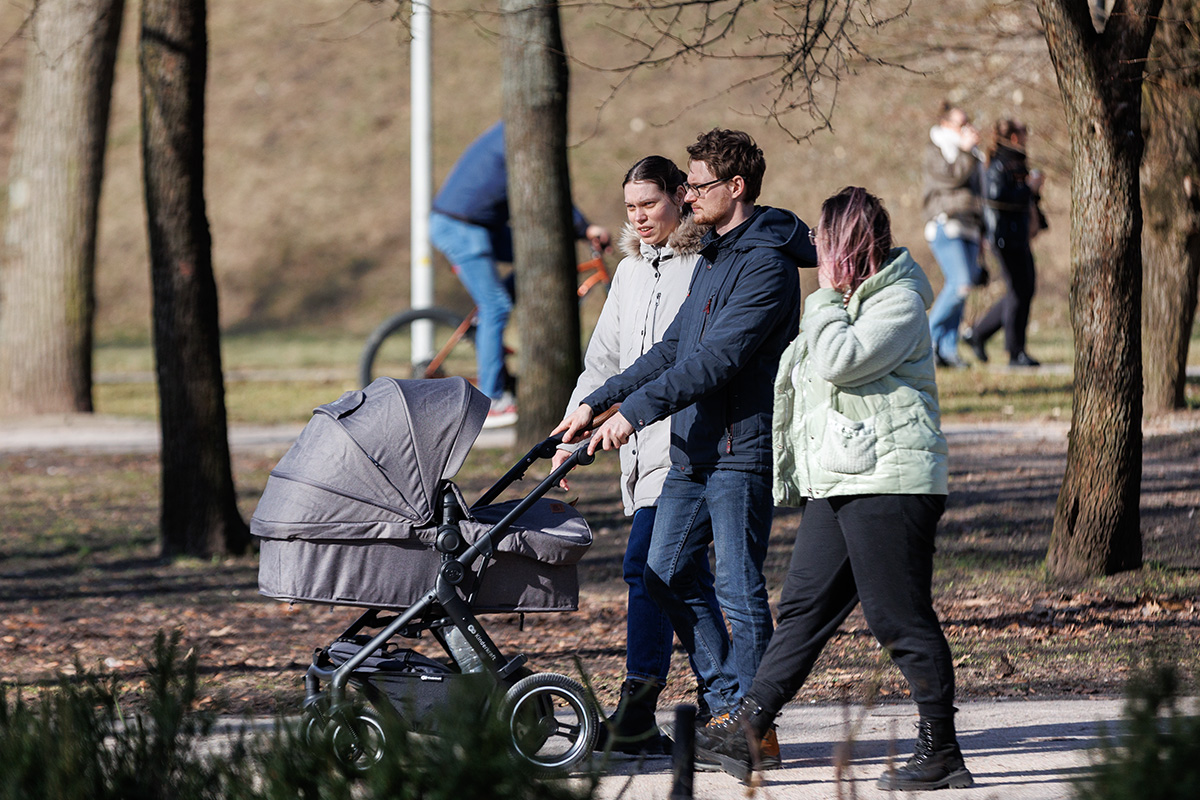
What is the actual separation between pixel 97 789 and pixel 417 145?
13.0m

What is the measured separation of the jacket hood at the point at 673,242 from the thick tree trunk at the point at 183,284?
3750 mm

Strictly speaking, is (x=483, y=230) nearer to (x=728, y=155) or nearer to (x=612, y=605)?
(x=612, y=605)

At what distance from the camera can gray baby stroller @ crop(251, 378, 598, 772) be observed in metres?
4.09

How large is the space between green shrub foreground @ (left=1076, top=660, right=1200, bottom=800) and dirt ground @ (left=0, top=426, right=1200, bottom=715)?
148 cm

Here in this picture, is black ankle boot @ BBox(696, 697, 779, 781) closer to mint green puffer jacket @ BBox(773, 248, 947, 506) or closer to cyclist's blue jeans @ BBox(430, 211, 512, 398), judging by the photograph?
mint green puffer jacket @ BBox(773, 248, 947, 506)

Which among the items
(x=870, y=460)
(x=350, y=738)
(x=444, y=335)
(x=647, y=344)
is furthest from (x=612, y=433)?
(x=444, y=335)

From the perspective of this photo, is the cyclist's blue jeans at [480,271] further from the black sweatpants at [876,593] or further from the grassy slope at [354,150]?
the grassy slope at [354,150]

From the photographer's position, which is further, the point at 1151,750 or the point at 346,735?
the point at 346,735

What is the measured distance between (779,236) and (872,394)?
621 mm

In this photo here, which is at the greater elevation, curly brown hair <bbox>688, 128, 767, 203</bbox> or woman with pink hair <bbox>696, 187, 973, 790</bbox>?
curly brown hair <bbox>688, 128, 767, 203</bbox>

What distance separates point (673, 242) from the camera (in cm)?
457

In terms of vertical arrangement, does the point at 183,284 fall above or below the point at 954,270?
below

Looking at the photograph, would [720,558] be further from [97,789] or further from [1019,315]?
[1019,315]

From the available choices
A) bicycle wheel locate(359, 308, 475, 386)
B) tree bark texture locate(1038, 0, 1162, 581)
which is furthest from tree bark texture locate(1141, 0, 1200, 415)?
bicycle wheel locate(359, 308, 475, 386)
